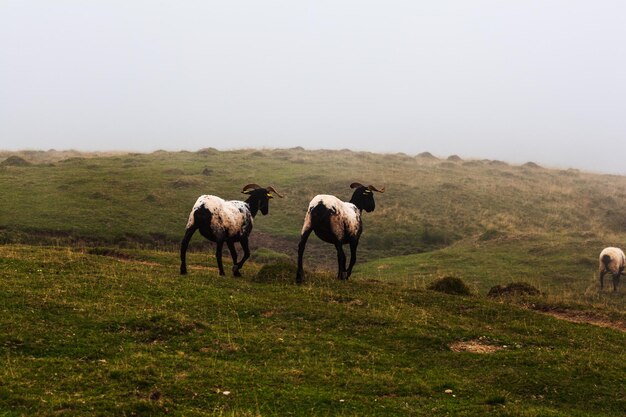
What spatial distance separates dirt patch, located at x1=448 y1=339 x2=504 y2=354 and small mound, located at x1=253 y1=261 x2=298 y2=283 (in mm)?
7041

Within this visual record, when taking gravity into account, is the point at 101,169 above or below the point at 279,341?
above

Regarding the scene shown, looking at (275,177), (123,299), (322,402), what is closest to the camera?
(322,402)

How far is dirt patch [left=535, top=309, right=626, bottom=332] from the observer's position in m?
18.0

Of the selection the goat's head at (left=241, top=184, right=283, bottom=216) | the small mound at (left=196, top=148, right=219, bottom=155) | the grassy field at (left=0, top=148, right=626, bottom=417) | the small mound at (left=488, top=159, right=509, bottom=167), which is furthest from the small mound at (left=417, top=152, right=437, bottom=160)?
the goat's head at (left=241, top=184, right=283, bottom=216)

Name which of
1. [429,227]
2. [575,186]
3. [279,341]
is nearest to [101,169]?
[429,227]

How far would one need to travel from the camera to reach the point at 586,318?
1881 cm

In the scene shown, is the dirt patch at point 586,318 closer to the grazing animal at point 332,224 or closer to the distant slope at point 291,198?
the grazing animal at point 332,224

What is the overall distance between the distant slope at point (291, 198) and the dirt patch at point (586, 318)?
16998 mm

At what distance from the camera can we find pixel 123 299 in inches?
594

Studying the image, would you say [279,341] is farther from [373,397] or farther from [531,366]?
[531,366]

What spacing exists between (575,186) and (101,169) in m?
49.0

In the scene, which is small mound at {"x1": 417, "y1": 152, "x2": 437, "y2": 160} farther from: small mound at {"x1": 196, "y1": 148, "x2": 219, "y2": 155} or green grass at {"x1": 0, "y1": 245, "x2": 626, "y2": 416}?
green grass at {"x1": 0, "y1": 245, "x2": 626, "y2": 416}

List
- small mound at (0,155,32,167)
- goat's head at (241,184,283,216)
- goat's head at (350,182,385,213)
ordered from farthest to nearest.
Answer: small mound at (0,155,32,167) → goat's head at (350,182,385,213) → goat's head at (241,184,283,216)

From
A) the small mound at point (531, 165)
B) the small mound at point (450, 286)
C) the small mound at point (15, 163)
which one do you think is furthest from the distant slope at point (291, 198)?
the small mound at point (450, 286)
